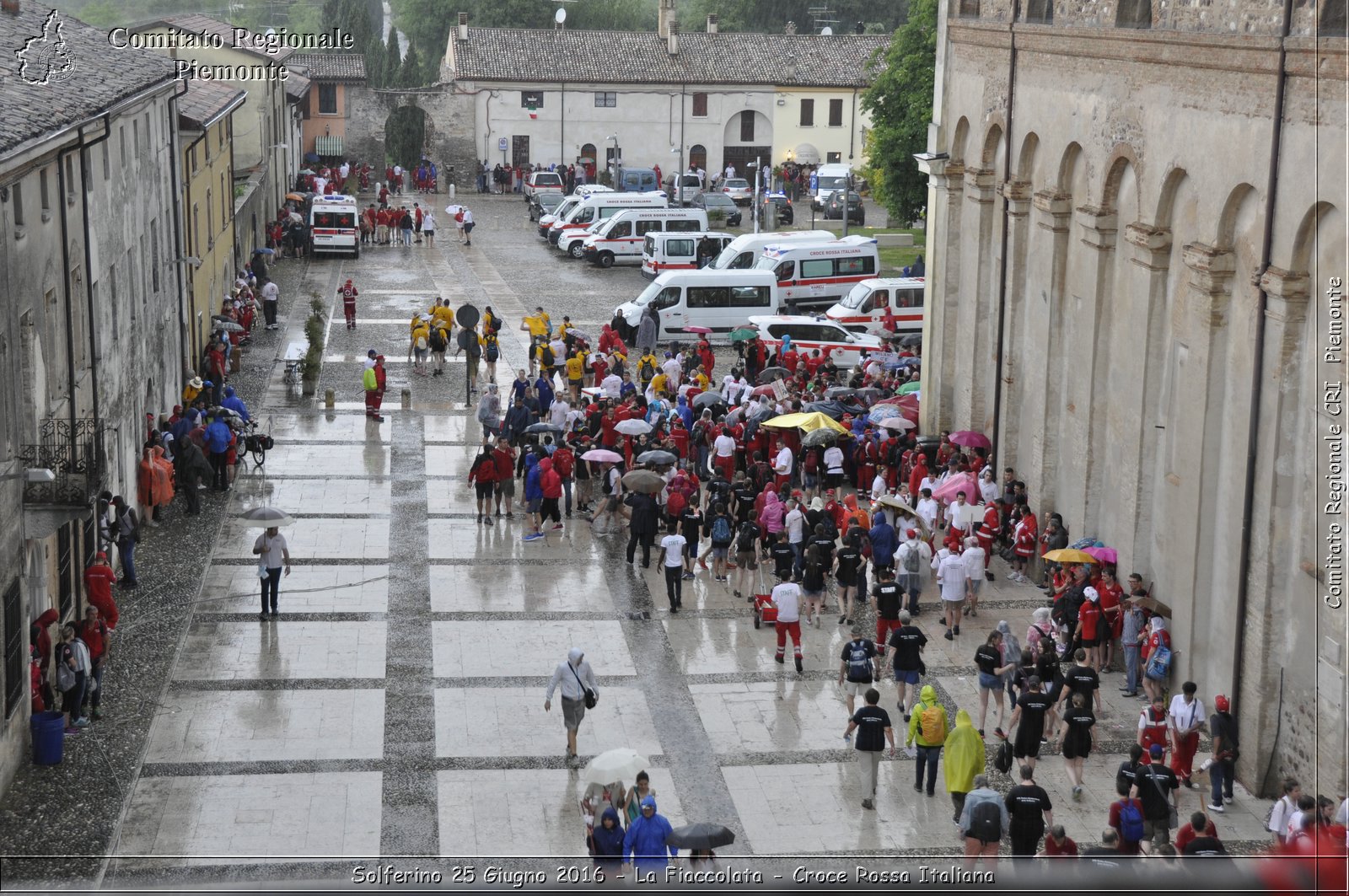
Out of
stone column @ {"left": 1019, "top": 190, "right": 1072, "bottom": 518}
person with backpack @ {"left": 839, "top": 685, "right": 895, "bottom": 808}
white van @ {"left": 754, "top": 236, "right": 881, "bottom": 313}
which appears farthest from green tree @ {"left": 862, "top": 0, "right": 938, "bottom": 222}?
person with backpack @ {"left": 839, "top": 685, "right": 895, "bottom": 808}

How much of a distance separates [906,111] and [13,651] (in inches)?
1714

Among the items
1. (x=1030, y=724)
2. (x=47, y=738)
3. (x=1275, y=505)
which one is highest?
(x=1275, y=505)

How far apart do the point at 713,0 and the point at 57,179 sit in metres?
103

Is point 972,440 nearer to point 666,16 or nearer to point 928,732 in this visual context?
point 928,732

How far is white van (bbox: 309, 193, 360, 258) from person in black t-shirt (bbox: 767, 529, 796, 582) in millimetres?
36490

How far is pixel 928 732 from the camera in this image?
16.1 m

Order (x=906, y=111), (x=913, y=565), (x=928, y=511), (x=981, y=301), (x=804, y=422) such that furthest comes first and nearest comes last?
(x=906, y=111) → (x=981, y=301) → (x=804, y=422) → (x=928, y=511) → (x=913, y=565)

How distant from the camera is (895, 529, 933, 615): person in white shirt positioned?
71.7 feet

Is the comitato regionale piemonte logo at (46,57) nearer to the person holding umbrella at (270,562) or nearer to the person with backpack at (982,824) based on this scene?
the person holding umbrella at (270,562)

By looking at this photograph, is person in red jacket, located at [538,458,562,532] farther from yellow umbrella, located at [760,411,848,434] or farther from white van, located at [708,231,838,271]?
white van, located at [708,231,838,271]

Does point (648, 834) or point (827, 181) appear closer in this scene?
point (648, 834)

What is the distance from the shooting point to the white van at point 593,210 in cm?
5819

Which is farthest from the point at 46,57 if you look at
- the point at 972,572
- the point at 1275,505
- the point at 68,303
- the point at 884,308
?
the point at 884,308

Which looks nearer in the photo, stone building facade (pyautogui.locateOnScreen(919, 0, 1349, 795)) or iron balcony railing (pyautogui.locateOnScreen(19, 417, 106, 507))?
stone building facade (pyautogui.locateOnScreen(919, 0, 1349, 795))
